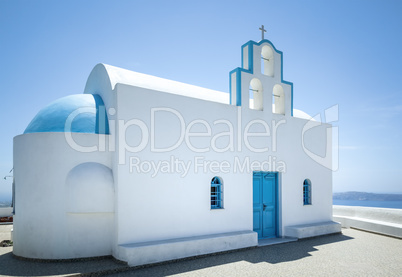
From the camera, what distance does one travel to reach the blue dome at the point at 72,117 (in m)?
7.84

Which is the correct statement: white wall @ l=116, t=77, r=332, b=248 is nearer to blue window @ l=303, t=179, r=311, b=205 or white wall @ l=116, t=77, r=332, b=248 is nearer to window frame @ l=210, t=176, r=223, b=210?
window frame @ l=210, t=176, r=223, b=210

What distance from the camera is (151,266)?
23.2 feet

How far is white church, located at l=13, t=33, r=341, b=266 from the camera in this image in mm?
7395

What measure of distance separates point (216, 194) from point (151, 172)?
2497mm

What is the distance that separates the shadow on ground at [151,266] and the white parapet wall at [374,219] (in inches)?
159

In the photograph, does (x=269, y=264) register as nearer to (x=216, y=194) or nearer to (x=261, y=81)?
(x=216, y=194)

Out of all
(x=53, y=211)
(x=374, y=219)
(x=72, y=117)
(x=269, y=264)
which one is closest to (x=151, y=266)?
(x=53, y=211)

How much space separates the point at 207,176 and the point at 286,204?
3680 millimetres

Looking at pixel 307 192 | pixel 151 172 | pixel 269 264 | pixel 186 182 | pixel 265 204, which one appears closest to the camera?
pixel 269 264

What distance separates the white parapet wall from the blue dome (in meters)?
10.8

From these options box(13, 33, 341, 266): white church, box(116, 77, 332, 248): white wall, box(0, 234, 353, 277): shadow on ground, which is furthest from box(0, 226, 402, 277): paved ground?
box(116, 77, 332, 248): white wall

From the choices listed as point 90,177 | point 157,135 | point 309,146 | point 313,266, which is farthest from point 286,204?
point 90,177

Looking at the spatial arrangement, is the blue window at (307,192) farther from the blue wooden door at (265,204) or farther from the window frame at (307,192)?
the blue wooden door at (265,204)

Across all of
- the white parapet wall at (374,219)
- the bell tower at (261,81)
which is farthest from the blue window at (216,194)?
the white parapet wall at (374,219)
